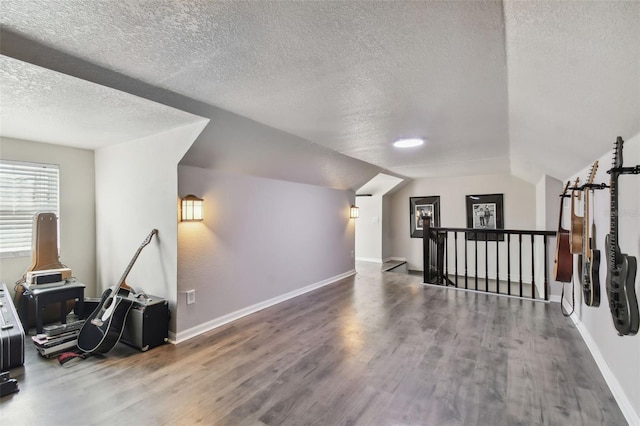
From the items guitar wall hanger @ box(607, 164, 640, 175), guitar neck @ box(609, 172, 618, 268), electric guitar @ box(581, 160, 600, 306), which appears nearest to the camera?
guitar wall hanger @ box(607, 164, 640, 175)

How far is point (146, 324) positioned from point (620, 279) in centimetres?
355

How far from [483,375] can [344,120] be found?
2.40 m

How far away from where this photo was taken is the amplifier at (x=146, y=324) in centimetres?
274

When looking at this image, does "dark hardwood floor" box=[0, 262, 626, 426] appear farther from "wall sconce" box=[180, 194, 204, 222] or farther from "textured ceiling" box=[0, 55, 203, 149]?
"textured ceiling" box=[0, 55, 203, 149]

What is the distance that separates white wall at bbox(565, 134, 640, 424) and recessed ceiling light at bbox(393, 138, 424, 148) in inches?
60.7

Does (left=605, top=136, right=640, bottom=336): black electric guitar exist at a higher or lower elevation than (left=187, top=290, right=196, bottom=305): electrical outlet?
higher

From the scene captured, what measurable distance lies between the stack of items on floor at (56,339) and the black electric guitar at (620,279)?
4.20m

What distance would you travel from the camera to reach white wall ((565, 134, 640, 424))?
5.69 feet

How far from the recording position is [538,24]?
109 cm

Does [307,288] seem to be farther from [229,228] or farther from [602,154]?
[602,154]

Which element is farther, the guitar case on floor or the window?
the window

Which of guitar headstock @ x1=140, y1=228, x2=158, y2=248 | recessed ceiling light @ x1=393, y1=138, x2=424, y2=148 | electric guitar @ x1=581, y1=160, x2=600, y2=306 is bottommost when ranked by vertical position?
electric guitar @ x1=581, y1=160, x2=600, y2=306

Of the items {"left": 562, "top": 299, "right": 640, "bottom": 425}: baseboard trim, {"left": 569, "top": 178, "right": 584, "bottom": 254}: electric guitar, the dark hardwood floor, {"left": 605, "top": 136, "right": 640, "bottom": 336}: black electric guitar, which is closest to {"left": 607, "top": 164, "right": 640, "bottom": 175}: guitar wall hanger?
{"left": 605, "top": 136, "right": 640, "bottom": 336}: black electric guitar

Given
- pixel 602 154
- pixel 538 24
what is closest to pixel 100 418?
pixel 538 24
